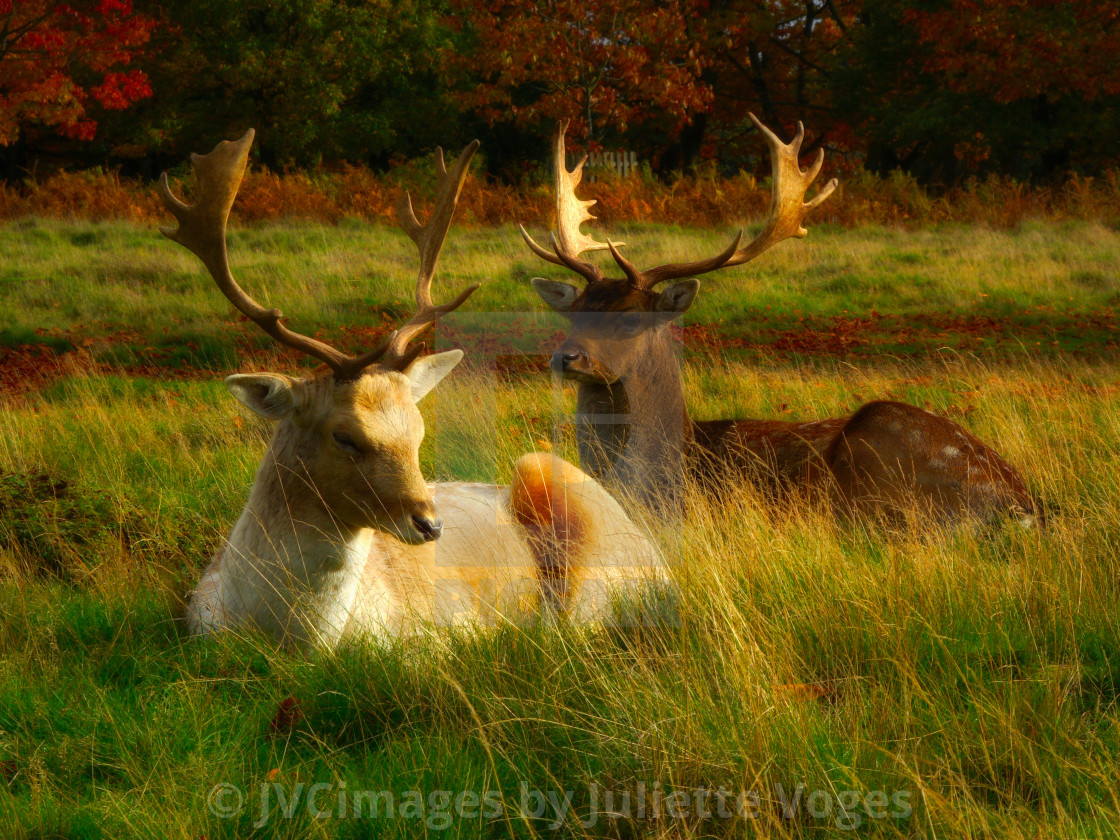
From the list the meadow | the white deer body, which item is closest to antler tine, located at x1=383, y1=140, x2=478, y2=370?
the white deer body

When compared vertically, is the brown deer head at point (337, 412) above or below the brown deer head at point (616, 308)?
above

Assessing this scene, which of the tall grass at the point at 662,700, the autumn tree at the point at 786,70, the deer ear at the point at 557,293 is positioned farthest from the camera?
the autumn tree at the point at 786,70

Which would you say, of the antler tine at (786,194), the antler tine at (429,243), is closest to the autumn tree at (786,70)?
the antler tine at (786,194)

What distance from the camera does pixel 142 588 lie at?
4250 mm

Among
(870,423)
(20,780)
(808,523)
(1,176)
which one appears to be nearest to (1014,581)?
(808,523)

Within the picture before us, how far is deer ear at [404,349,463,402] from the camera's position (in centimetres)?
397

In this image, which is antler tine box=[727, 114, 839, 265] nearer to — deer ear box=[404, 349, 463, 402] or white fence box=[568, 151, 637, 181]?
deer ear box=[404, 349, 463, 402]

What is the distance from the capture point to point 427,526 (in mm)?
3484

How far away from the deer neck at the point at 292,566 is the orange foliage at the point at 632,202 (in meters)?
15.7

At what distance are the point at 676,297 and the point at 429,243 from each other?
166cm

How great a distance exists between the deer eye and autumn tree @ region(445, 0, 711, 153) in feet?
58.8

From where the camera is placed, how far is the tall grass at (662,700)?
256cm

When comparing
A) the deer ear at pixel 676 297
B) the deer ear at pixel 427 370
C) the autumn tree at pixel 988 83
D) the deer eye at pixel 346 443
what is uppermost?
the deer ear at pixel 427 370

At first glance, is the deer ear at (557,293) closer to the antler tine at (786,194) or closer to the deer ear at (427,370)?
the antler tine at (786,194)
